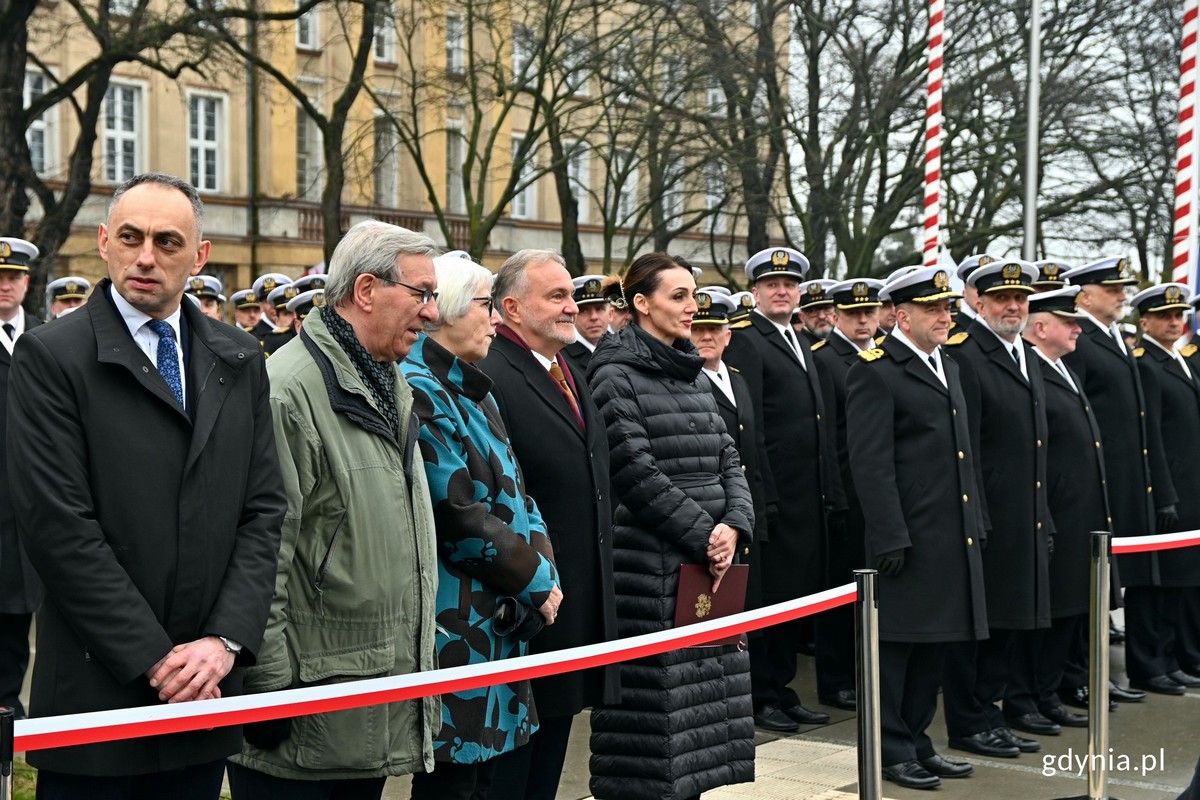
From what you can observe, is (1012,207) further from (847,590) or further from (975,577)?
(847,590)

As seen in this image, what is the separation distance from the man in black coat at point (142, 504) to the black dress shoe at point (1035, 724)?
5394 millimetres

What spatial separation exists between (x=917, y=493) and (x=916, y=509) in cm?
7

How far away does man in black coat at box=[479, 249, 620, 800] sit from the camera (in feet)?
16.1

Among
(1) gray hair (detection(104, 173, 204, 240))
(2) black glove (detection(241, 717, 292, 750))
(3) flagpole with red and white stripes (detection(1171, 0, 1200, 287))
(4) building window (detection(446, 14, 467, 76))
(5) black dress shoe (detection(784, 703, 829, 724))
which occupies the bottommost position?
(5) black dress shoe (detection(784, 703, 829, 724))

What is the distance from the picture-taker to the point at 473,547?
14.0ft

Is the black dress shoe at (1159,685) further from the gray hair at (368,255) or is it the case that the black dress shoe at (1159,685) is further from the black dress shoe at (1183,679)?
the gray hair at (368,255)

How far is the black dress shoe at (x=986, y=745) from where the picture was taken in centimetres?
736

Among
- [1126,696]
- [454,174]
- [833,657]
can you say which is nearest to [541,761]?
[833,657]

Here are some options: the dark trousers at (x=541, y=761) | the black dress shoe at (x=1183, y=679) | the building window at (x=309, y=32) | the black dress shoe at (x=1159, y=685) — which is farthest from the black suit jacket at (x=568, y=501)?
the building window at (x=309, y=32)

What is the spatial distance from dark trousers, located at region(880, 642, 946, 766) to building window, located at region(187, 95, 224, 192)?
28.5m

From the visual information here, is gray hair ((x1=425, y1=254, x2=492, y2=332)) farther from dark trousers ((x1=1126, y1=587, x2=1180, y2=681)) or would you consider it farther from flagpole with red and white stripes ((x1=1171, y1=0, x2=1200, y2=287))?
flagpole with red and white stripes ((x1=1171, y1=0, x2=1200, y2=287))

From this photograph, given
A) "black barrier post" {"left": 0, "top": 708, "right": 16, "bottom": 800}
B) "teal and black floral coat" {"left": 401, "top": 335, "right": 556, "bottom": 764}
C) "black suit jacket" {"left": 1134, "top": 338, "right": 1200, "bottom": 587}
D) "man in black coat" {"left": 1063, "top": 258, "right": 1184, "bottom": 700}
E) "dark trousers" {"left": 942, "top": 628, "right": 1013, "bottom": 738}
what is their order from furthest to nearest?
"black suit jacket" {"left": 1134, "top": 338, "right": 1200, "bottom": 587}, "man in black coat" {"left": 1063, "top": 258, "right": 1184, "bottom": 700}, "dark trousers" {"left": 942, "top": 628, "right": 1013, "bottom": 738}, "teal and black floral coat" {"left": 401, "top": 335, "right": 556, "bottom": 764}, "black barrier post" {"left": 0, "top": 708, "right": 16, "bottom": 800}

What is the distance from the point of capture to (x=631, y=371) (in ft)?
18.5

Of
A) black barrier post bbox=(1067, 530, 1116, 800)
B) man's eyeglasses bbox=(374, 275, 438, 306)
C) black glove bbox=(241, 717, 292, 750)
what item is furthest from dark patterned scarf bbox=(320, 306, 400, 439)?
black barrier post bbox=(1067, 530, 1116, 800)
